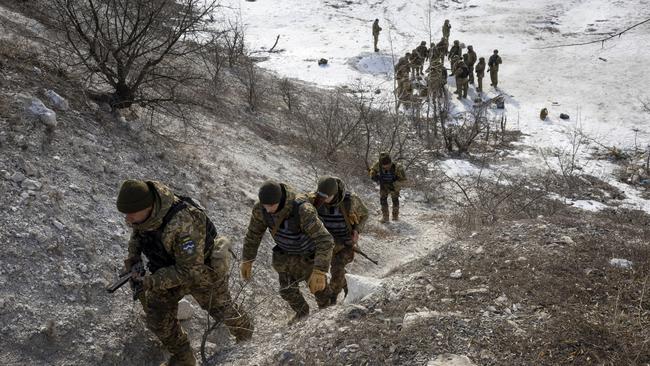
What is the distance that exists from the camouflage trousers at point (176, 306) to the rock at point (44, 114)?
10.9 feet

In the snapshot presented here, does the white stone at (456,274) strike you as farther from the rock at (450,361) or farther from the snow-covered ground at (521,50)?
the snow-covered ground at (521,50)

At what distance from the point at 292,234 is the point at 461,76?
14910 mm

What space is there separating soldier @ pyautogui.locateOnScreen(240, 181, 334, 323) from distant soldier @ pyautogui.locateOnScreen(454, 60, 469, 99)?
14.4 metres

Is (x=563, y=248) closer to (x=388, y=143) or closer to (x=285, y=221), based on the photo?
(x=285, y=221)

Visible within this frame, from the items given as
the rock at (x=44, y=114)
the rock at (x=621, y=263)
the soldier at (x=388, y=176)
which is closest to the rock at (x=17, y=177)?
the rock at (x=44, y=114)

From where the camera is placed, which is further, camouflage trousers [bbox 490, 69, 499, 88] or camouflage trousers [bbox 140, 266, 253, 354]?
camouflage trousers [bbox 490, 69, 499, 88]

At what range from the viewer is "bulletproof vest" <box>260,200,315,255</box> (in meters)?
4.06

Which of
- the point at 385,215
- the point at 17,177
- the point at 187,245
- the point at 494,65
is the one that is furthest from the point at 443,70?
the point at 187,245

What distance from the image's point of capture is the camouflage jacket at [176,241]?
125 inches

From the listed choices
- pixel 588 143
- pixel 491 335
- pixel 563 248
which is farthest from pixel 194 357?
pixel 588 143

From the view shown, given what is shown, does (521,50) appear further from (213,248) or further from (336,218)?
(213,248)

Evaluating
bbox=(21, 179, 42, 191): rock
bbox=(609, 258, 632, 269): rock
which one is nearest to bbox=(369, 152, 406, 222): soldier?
bbox=(609, 258, 632, 269): rock

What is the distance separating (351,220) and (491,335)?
6.70 feet

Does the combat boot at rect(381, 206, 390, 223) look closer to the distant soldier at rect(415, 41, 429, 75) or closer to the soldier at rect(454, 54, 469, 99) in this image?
the soldier at rect(454, 54, 469, 99)
